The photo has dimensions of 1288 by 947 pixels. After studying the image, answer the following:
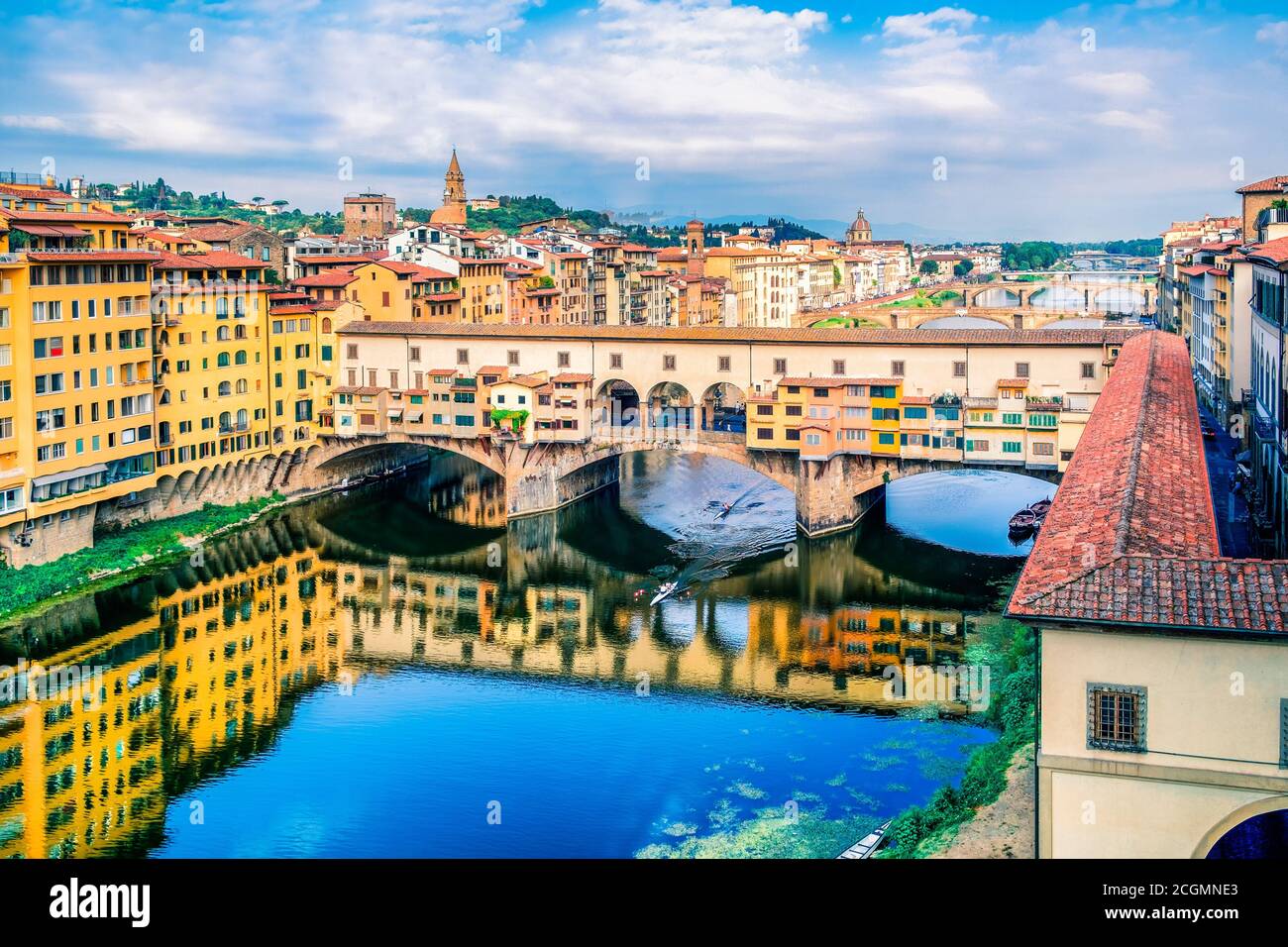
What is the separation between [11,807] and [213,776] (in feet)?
8.35

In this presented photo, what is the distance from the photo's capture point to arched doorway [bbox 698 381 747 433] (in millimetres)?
36844

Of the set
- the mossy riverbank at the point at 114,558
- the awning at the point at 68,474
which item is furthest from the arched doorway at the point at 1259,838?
the awning at the point at 68,474

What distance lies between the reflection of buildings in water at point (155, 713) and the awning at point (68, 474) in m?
3.49

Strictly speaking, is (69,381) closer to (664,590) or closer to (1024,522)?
(664,590)

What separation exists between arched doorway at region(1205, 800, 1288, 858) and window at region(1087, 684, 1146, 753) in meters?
2.49

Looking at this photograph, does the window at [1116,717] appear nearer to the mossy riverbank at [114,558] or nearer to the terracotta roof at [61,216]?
the mossy riverbank at [114,558]

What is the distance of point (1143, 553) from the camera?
38.0 feet

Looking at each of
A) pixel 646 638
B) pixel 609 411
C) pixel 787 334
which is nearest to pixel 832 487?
pixel 787 334

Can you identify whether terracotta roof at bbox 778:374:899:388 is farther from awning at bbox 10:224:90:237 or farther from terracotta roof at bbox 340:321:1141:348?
awning at bbox 10:224:90:237

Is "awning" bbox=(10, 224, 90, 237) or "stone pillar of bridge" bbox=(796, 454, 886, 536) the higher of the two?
"awning" bbox=(10, 224, 90, 237)

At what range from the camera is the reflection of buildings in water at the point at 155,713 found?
16812 millimetres

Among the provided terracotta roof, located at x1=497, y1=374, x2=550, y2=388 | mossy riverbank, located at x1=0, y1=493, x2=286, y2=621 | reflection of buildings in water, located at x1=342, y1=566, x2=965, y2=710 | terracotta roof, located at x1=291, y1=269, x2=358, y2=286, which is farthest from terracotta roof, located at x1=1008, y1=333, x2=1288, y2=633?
terracotta roof, located at x1=291, y1=269, x2=358, y2=286

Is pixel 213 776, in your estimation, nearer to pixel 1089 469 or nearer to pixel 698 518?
pixel 1089 469

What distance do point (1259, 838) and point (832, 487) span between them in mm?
19861
